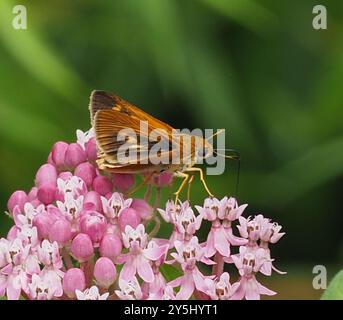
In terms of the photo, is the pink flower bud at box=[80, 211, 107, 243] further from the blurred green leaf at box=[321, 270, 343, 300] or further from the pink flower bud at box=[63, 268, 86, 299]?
the blurred green leaf at box=[321, 270, 343, 300]

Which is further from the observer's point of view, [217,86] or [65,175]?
[217,86]

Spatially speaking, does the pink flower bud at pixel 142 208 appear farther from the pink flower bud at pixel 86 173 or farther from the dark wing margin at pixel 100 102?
the dark wing margin at pixel 100 102

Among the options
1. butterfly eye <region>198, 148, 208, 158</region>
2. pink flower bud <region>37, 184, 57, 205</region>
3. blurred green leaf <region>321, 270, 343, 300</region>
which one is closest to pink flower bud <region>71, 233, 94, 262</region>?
pink flower bud <region>37, 184, 57, 205</region>

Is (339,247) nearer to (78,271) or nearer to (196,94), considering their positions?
(196,94)

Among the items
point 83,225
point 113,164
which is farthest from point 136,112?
point 83,225

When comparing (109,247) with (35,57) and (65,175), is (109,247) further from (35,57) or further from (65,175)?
(35,57)

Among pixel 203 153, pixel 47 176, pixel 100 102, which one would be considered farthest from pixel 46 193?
pixel 203 153

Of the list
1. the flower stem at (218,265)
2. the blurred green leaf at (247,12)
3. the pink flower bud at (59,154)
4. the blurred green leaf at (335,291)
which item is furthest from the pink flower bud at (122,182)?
the blurred green leaf at (247,12)

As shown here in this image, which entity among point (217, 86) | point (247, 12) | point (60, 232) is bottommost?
point (60, 232)
